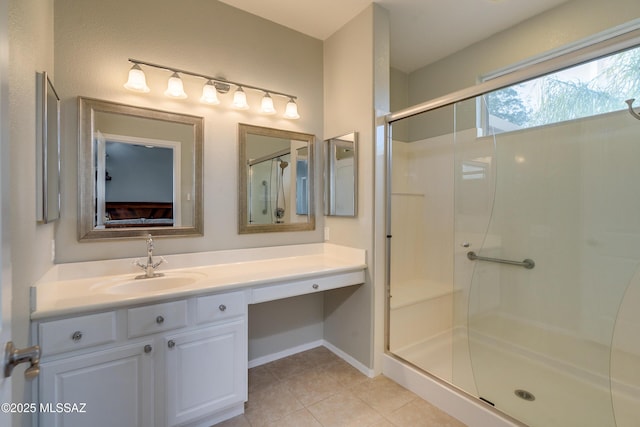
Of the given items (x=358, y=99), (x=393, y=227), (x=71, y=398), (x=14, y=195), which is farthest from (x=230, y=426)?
(x=358, y=99)

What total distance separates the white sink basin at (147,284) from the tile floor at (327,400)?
2.83ft

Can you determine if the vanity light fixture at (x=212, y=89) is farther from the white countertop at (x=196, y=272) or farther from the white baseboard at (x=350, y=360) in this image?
the white baseboard at (x=350, y=360)

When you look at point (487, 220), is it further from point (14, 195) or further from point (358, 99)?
point (14, 195)

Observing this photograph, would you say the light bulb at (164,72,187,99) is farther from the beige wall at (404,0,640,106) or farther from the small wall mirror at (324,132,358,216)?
the beige wall at (404,0,640,106)

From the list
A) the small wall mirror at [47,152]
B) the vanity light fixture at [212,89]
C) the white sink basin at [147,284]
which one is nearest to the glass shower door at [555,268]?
the vanity light fixture at [212,89]

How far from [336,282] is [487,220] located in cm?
131

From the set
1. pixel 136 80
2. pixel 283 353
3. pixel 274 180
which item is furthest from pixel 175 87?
pixel 283 353

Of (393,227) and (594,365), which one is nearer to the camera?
(594,365)

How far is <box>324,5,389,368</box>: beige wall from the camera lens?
2.20m

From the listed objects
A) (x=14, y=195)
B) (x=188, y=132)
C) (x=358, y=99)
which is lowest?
(x=14, y=195)

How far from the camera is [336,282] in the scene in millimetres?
2113

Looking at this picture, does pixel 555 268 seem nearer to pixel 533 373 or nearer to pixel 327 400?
pixel 533 373

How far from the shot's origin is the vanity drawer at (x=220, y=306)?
62.4 inches

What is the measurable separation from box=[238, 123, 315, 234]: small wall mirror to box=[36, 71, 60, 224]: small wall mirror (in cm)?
105
